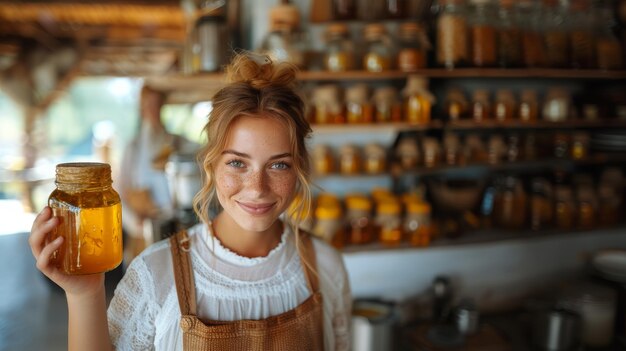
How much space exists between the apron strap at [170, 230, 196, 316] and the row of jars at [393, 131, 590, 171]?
169 cm

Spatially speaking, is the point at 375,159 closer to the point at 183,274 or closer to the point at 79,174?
the point at 183,274

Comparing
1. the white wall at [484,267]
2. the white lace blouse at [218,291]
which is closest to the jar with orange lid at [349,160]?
the white wall at [484,267]

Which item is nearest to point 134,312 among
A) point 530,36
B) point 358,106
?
point 358,106

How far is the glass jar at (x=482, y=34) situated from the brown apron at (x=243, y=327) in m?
1.92

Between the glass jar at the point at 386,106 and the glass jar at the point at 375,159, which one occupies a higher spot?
the glass jar at the point at 386,106

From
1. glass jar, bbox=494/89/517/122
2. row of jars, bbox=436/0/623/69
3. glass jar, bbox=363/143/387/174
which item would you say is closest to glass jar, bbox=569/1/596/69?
row of jars, bbox=436/0/623/69

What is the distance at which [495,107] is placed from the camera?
2.71 metres

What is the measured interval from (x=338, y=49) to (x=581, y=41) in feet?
4.93

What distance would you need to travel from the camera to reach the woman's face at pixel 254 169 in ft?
3.04

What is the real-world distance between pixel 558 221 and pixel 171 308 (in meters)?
2.51

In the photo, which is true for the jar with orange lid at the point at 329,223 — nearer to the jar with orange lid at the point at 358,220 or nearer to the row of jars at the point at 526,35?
the jar with orange lid at the point at 358,220

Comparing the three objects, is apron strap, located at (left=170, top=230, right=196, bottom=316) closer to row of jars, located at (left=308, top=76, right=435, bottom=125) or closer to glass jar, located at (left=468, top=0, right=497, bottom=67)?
row of jars, located at (left=308, top=76, right=435, bottom=125)

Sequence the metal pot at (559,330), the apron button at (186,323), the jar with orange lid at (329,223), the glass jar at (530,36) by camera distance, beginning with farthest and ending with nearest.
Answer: the glass jar at (530,36), the jar with orange lid at (329,223), the metal pot at (559,330), the apron button at (186,323)

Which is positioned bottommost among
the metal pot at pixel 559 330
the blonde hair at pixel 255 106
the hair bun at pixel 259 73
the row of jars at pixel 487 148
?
the metal pot at pixel 559 330
